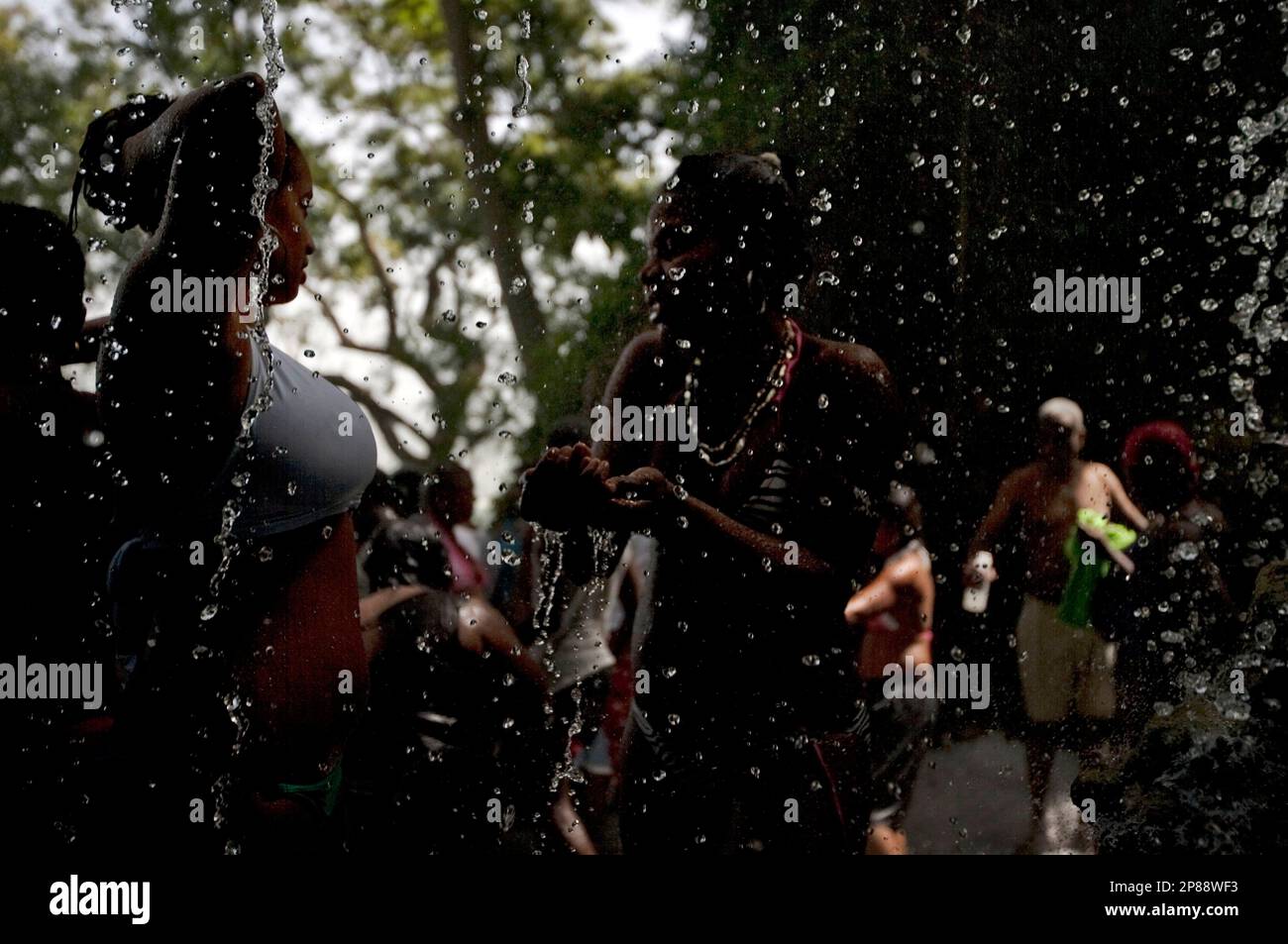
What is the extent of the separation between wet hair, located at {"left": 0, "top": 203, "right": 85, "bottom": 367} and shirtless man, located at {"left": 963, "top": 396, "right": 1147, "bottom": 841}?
2055 mm

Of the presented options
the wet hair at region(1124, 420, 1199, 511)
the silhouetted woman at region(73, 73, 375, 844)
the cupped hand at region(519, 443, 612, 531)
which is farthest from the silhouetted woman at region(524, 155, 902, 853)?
the wet hair at region(1124, 420, 1199, 511)

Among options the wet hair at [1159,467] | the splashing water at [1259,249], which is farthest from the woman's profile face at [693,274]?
the splashing water at [1259,249]

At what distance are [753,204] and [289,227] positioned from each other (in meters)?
0.81

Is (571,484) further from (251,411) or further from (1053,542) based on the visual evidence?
(1053,542)

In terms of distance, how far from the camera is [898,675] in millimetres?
2332

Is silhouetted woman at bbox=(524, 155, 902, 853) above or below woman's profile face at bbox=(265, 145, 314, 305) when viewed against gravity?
below

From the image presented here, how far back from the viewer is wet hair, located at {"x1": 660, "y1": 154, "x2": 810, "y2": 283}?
1.88 meters

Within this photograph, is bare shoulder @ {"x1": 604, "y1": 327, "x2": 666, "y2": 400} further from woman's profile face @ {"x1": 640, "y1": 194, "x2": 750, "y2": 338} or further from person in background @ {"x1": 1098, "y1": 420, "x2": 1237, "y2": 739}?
person in background @ {"x1": 1098, "y1": 420, "x2": 1237, "y2": 739}

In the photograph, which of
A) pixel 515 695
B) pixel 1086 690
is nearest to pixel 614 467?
pixel 515 695

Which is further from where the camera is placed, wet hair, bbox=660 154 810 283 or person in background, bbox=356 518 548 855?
person in background, bbox=356 518 548 855

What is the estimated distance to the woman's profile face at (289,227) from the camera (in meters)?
1.67

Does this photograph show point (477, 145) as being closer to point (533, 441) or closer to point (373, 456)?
point (533, 441)

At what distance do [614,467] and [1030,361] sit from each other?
1220 millimetres

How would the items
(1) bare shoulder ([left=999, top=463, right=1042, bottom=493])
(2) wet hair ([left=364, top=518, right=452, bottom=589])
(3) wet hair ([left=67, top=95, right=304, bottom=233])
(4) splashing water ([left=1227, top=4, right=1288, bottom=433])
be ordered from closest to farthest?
(3) wet hair ([left=67, top=95, right=304, bottom=233]), (2) wet hair ([left=364, top=518, right=452, bottom=589]), (1) bare shoulder ([left=999, top=463, right=1042, bottom=493]), (4) splashing water ([left=1227, top=4, right=1288, bottom=433])
